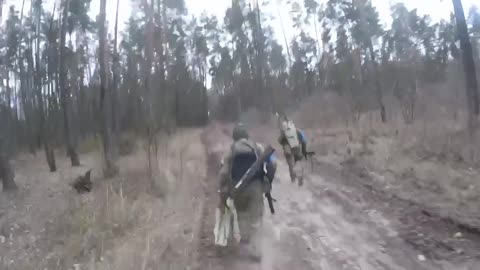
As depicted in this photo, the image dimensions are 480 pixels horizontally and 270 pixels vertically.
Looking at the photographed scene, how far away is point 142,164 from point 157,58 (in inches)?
539

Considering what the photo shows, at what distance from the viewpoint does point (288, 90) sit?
5069cm

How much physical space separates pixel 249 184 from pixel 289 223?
2.22 meters

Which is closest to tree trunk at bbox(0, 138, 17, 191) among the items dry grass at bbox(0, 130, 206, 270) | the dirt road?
dry grass at bbox(0, 130, 206, 270)

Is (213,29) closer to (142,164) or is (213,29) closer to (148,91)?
(148,91)

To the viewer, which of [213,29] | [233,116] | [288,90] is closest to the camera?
[288,90]

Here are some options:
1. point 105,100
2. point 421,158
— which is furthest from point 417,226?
point 105,100

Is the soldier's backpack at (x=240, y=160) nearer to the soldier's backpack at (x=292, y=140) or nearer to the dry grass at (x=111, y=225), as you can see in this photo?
the dry grass at (x=111, y=225)

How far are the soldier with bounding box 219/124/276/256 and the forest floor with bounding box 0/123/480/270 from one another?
45 centimetres

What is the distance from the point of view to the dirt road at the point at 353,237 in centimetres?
669

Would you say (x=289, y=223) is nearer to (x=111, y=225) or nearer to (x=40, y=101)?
(x=111, y=225)

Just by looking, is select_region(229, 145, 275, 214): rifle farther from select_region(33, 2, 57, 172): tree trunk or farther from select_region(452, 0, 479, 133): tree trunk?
select_region(33, 2, 57, 172): tree trunk

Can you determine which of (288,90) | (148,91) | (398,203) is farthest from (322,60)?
(398,203)

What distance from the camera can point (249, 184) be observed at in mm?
7289

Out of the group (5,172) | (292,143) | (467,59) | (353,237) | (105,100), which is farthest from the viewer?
(5,172)
